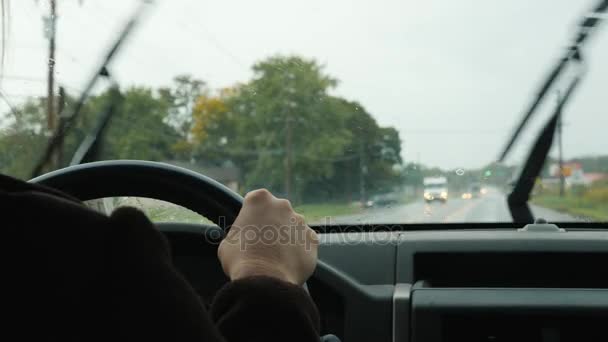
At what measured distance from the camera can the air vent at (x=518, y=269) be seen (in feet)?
10.4

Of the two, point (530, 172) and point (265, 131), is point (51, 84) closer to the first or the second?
point (265, 131)

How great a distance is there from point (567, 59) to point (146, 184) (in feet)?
7.42

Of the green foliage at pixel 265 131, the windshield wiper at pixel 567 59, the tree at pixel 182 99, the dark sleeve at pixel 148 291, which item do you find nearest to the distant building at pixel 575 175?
the windshield wiper at pixel 567 59

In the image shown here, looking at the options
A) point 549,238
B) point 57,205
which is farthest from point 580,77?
point 57,205

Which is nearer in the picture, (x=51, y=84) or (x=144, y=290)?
(x=144, y=290)

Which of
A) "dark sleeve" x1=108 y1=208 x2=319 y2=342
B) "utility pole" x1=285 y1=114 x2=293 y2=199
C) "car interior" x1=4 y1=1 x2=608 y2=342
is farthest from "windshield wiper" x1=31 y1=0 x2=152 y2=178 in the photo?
"dark sleeve" x1=108 y1=208 x2=319 y2=342

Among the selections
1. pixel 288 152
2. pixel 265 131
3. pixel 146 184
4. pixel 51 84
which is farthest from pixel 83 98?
pixel 146 184

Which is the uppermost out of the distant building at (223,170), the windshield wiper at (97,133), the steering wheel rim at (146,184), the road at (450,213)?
the windshield wiper at (97,133)

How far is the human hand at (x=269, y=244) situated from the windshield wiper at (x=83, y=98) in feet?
5.85

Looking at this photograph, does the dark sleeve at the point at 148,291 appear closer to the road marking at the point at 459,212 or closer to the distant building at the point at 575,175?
the road marking at the point at 459,212

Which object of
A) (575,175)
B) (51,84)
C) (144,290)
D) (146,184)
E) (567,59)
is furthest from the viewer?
(575,175)

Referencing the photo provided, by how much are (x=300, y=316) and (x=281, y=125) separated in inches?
97.6

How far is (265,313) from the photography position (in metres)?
1.12

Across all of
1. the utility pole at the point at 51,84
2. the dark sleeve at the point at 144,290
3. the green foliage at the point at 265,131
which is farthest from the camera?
the green foliage at the point at 265,131
